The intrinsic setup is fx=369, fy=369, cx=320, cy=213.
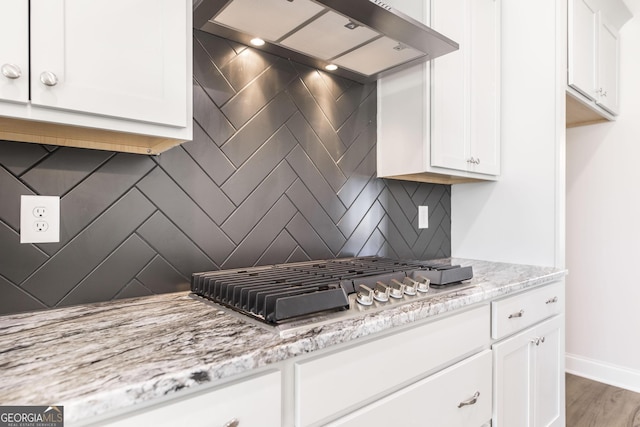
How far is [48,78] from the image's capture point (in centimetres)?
79

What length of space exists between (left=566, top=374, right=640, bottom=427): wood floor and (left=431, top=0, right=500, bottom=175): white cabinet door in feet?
5.22

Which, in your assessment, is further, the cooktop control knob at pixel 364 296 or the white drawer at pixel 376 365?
the cooktop control knob at pixel 364 296

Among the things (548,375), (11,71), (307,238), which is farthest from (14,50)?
(548,375)

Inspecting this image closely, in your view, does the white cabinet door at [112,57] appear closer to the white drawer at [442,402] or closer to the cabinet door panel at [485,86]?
the white drawer at [442,402]

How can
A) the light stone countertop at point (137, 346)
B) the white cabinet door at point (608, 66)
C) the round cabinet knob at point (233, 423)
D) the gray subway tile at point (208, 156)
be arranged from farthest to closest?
1. the white cabinet door at point (608, 66)
2. the gray subway tile at point (208, 156)
3. the round cabinet knob at point (233, 423)
4. the light stone countertop at point (137, 346)

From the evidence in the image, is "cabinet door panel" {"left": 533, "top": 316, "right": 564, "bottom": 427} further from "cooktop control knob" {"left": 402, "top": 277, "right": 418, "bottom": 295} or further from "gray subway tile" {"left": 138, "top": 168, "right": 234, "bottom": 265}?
"gray subway tile" {"left": 138, "top": 168, "right": 234, "bottom": 265}

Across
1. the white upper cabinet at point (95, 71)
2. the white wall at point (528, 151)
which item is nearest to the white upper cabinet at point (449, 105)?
the white wall at point (528, 151)

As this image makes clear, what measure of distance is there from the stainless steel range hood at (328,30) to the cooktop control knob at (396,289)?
34.3 inches

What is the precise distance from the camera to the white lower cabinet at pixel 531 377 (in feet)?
4.75

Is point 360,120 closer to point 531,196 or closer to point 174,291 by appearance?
point 531,196

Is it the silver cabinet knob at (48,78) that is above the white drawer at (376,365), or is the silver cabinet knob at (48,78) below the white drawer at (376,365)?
above

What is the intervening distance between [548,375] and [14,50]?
2.31m

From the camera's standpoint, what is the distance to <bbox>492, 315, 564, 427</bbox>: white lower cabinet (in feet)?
4.75

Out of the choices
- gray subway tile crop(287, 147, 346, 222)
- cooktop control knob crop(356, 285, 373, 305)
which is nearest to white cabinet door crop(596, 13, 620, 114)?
gray subway tile crop(287, 147, 346, 222)
